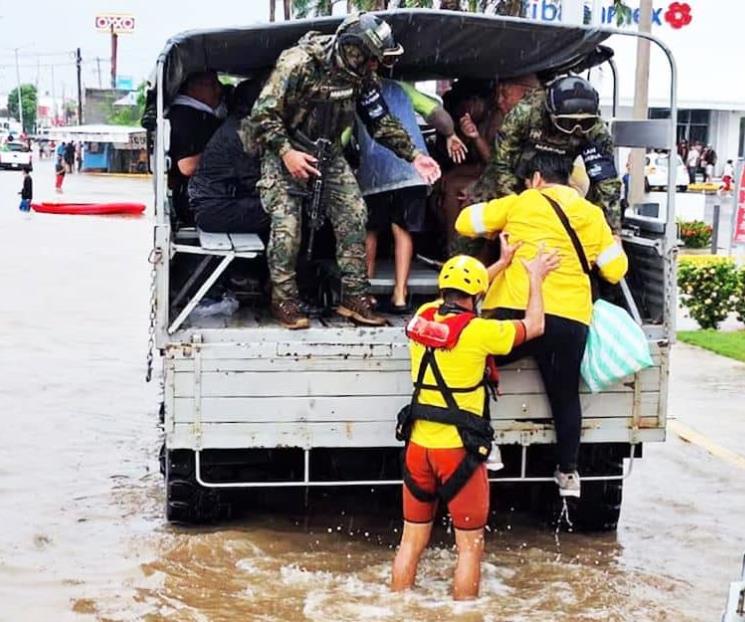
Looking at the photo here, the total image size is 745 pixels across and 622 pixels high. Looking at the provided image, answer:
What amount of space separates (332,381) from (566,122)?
1.66 meters

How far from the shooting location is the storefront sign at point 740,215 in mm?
15399

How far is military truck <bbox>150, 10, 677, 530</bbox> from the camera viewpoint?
6160mm

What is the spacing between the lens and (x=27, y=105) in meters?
177

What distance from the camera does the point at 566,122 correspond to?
6523mm

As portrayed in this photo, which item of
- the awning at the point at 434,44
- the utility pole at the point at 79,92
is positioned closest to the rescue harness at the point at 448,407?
the awning at the point at 434,44

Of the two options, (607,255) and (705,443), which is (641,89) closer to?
(705,443)

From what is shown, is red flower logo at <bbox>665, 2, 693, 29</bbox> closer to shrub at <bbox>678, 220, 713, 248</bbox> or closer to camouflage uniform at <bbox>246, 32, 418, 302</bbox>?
shrub at <bbox>678, 220, 713, 248</bbox>

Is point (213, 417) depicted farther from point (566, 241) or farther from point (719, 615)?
point (719, 615)

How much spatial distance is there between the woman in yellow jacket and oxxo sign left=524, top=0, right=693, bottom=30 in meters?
14.4

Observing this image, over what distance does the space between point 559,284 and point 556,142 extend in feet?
2.85

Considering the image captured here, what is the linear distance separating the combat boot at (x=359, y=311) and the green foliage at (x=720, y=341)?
265 inches

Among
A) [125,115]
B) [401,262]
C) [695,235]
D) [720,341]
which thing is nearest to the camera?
[401,262]

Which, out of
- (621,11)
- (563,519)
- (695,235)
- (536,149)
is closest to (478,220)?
(536,149)

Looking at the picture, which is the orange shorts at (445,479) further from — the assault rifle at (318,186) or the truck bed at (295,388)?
the assault rifle at (318,186)
